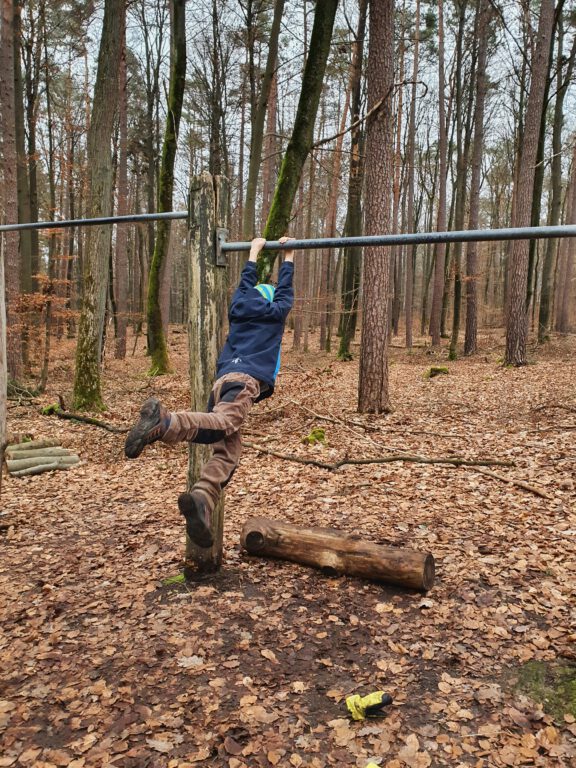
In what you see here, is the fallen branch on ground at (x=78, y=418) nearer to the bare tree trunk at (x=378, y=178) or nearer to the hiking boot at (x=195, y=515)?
the bare tree trunk at (x=378, y=178)

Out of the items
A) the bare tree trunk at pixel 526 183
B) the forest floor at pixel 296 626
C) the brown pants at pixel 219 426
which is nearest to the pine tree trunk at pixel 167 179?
the forest floor at pixel 296 626

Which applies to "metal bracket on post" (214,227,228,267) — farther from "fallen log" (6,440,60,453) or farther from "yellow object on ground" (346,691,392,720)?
"fallen log" (6,440,60,453)

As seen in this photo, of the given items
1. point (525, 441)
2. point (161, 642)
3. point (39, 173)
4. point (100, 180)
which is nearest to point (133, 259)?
point (39, 173)

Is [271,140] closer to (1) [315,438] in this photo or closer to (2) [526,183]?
(2) [526,183]

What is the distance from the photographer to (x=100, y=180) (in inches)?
382

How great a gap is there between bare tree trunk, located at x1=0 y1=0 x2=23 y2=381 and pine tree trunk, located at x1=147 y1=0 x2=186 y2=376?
134 inches

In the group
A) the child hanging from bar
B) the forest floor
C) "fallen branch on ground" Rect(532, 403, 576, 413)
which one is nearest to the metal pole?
→ the child hanging from bar

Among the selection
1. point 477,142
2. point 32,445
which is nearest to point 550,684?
point 32,445

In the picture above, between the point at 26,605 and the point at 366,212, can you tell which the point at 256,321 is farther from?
the point at 366,212

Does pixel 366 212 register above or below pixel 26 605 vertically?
above

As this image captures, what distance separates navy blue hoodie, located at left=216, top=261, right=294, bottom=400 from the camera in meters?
3.62

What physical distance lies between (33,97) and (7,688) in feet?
58.7

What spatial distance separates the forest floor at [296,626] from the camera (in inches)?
112

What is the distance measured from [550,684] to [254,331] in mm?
2779
